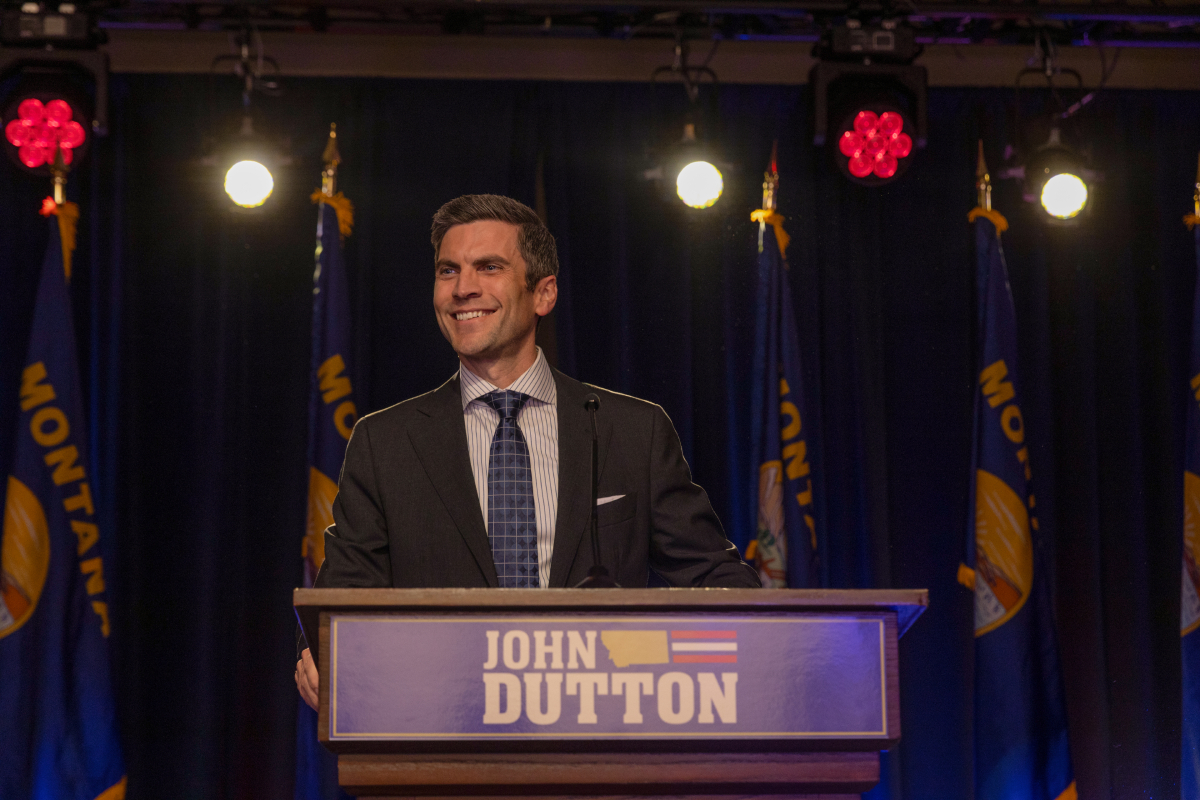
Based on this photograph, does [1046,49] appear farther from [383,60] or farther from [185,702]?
[185,702]

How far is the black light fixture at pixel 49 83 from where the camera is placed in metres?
3.62

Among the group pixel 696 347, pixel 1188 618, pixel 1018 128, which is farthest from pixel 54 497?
pixel 1188 618

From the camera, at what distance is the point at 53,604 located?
378 cm

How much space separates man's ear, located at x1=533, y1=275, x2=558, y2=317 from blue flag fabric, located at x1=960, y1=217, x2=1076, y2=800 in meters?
2.35

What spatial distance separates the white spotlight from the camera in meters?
3.87

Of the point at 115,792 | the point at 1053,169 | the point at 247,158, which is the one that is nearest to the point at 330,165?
the point at 247,158

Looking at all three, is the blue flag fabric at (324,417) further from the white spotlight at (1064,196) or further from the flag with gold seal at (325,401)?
the white spotlight at (1064,196)

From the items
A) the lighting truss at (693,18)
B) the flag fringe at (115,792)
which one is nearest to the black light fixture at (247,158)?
the lighting truss at (693,18)

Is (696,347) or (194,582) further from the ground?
(696,347)

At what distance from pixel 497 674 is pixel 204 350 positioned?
3345 millimetres

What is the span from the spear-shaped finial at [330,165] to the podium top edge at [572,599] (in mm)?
3007

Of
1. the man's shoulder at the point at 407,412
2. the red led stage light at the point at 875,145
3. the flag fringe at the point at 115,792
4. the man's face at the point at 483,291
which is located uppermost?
the red led stage light at the point at 875,145

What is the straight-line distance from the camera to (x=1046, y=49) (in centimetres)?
395

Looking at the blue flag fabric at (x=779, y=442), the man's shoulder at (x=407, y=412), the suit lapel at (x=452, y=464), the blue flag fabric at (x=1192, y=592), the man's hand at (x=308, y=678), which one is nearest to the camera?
the man's hand at (x=308, y=678)
